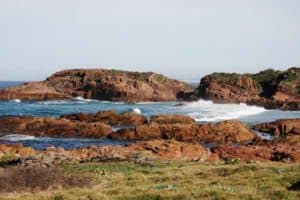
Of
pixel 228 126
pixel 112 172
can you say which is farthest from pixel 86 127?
pixel 112 172

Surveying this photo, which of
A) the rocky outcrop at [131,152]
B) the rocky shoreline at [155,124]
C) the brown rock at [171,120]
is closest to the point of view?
the rocky outcrop at [131,152]

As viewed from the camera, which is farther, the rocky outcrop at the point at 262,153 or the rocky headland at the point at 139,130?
the rocky headland at the point at 139,130

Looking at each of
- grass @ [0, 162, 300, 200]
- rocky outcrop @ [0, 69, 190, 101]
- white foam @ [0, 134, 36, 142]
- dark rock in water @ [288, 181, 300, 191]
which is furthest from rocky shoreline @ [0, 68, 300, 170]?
dark rock in water @ [288, 181, 300, 191]

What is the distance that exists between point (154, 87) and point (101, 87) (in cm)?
1141

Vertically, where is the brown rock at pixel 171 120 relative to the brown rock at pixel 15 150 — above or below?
above

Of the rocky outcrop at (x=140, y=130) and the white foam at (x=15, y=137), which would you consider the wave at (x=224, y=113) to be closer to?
the rocky outcrop at (x=140, y=130)

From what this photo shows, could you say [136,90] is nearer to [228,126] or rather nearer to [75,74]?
[75,74]

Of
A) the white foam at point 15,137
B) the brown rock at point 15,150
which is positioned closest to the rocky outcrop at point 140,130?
the white foam at point 15,137

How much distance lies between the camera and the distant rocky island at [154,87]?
111250 mm

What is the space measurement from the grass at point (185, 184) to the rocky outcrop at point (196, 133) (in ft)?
79.3

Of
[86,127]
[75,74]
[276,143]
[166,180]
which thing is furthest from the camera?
[75,74]

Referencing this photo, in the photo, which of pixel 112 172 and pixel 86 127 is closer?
pixel 112 172

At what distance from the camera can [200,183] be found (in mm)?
18500

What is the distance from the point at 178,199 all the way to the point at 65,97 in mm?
113763
